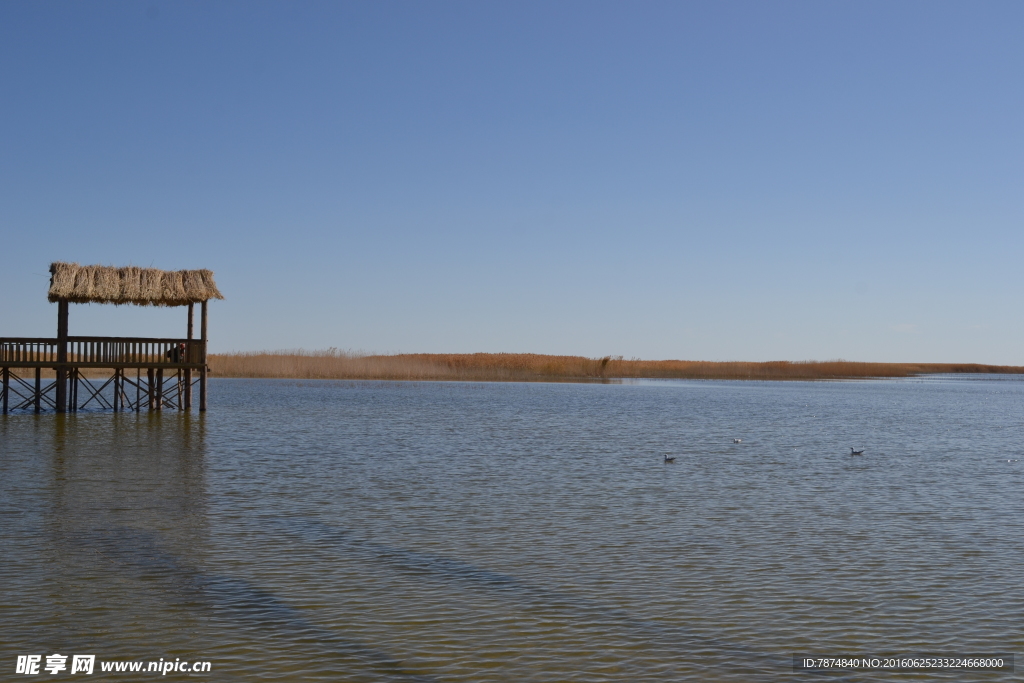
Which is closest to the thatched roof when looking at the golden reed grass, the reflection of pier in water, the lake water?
the reflection of pier in water

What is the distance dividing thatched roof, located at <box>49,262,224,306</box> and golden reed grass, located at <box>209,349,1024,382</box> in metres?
25.8

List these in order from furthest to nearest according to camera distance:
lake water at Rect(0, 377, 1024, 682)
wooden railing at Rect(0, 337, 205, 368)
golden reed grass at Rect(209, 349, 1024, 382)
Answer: golden reed grass at Rect(209, 349, 1024, 382) → wooden railing at Rect(0, 337, 205, 368) → lake water at Rect(0, 377, 1024, 682)

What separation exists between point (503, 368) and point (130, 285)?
40.6m

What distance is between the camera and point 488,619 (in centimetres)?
727

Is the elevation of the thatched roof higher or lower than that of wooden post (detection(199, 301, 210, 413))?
higher

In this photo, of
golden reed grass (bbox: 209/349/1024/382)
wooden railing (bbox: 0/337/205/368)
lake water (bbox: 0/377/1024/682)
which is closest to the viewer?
lake water (bbox: 0/377/1024/682)

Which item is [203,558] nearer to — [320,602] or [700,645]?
[320,602]

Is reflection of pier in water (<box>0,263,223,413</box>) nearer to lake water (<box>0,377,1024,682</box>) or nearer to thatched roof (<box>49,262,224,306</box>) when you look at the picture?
thatched roof (<box>49,262,224,306</box>)

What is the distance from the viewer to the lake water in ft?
21.6

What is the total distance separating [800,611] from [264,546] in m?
5.47

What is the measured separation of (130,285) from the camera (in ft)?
93.4

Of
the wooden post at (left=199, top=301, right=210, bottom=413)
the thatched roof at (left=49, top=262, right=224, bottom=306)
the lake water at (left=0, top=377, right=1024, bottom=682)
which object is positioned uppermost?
the thatched roof at (left=49, top=262, right=224, bottom=306)

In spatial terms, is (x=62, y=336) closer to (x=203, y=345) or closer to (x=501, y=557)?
(x=203, y=345)

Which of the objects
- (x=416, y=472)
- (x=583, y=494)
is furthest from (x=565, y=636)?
(x=416, y=472)
